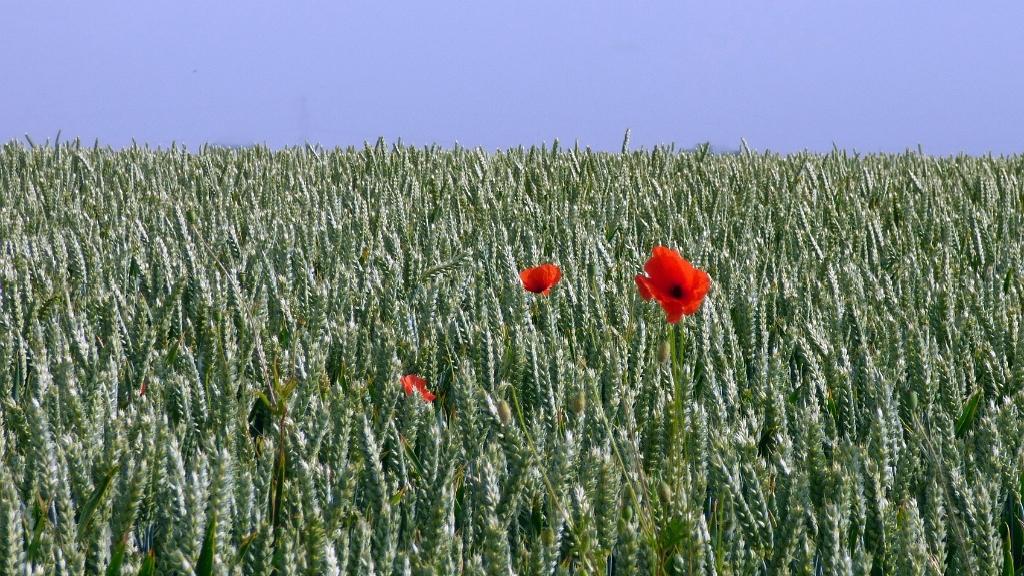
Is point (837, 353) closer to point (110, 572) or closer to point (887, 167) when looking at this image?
point (110, 572)

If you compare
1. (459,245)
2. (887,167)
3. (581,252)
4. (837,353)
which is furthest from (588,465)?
(887,167)

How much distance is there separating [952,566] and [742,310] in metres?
0.81

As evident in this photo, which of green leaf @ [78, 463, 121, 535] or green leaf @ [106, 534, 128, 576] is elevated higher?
green leaf @ [78, 463, 121, 535]

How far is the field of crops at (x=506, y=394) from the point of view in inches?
36.3

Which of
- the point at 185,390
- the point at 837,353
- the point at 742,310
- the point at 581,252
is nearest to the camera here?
the point at 185,390

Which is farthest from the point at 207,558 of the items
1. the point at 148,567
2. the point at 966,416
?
the point at 966,416

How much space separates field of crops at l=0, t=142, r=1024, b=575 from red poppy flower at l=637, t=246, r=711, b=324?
0.22 feet

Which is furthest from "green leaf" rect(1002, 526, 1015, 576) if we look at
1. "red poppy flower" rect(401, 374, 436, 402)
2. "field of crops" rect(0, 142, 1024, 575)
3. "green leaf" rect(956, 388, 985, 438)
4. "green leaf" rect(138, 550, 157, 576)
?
"green leaf" rect(138, 550, 157, 576)

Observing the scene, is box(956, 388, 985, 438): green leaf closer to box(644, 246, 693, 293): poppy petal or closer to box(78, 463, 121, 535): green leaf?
box(644, 246, 693, 293): poppy petal

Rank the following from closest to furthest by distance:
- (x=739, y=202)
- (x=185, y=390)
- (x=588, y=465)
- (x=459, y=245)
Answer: (x=588, y=465)
(x=185, y=390)
(x=459, y=245)
(x=739, y=202)

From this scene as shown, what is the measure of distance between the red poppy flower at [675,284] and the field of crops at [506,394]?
0.07m

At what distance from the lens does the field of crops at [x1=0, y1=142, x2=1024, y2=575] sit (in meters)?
0.92

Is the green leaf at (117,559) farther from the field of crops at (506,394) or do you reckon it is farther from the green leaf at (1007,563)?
the green leaf at (1007,563)

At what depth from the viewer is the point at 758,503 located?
1.01 metres
